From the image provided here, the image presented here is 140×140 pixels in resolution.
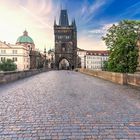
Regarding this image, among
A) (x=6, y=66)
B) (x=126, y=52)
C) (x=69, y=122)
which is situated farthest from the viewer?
(x=6, y=66)

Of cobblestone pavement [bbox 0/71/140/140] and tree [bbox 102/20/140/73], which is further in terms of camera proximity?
tree [bbox 102/20/140/73]

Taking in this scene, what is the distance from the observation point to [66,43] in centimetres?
14800

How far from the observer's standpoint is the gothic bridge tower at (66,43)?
144 m

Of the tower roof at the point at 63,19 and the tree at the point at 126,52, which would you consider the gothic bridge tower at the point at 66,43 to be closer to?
the tower roof at the point at 63,19

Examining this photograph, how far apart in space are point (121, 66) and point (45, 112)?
38187 mm

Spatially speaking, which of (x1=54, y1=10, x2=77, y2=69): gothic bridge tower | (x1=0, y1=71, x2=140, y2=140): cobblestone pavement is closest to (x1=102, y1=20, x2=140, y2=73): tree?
(x1=0, y1=71, x2=140, y2=140): cobblestone pavement

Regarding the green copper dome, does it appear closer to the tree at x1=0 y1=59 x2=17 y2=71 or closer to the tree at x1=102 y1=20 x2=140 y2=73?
the tree at x1=0 y1=59 x2=17 y2=71

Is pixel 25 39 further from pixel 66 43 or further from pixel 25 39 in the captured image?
pixel 66 43

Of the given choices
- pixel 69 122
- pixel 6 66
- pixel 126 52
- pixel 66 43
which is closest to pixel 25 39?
pixel 66 43

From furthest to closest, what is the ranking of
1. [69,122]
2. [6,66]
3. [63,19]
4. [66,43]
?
[63,19] < [66,43] < [6,66] < [69,122]

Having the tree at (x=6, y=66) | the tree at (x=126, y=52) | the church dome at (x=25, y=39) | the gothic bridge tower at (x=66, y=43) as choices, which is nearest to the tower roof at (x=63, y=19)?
the gothic bridge tower at (x=66, y=43)

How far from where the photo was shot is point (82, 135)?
586 centimetres

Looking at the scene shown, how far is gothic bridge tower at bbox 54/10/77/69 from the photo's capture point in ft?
473

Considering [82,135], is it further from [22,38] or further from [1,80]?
[22,38]
